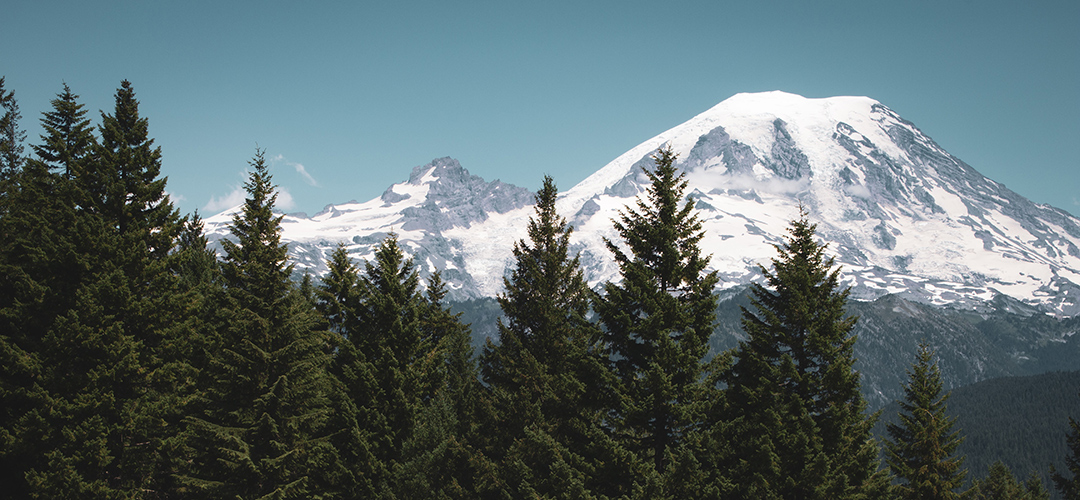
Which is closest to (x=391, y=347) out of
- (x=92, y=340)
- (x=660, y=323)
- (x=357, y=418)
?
(x=357, y=418)

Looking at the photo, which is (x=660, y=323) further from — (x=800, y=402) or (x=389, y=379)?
(x=389, y=379)

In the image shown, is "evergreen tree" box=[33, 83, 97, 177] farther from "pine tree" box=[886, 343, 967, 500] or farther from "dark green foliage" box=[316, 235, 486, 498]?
"pine tree" box=[886, 343, 967, 500]

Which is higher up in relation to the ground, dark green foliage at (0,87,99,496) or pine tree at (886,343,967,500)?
dark green foliage at (0,87,99,496)

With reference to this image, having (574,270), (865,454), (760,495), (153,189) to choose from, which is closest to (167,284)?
(153,189)

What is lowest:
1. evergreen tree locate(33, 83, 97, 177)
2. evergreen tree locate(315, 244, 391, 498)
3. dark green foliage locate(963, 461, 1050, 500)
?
dark green foliage locate(963, 461, 1050, 500)

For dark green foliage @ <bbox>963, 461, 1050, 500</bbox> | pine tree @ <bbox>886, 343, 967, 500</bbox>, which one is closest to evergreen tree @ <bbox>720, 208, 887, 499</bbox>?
pine tree @ <bbox>886, 343, 967, 500</bbox>

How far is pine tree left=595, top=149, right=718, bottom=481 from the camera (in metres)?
25.0

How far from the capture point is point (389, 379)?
1385 inches

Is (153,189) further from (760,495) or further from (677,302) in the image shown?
(760,495)

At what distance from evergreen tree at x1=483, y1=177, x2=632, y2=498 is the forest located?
4.0 inches

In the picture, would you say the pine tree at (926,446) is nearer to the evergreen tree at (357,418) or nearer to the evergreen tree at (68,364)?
the evergreen tree at (357,418)

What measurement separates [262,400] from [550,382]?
10.7 m

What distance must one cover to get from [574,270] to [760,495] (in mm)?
12495

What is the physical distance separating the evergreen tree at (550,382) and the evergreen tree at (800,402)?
495cm
